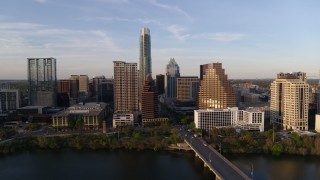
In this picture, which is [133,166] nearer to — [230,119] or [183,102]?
[230,119]

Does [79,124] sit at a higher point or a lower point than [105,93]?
lower

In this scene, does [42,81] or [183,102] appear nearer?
[183,102]

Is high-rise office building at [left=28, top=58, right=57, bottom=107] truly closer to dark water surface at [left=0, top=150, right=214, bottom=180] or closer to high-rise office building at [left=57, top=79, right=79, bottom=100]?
high-rise office building at [left=57, top=79, right=79, bottom=100]

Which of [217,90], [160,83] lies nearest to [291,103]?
[217,90]

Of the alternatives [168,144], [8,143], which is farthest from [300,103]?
[8,143]

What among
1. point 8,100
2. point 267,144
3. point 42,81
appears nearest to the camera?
point 267,144
